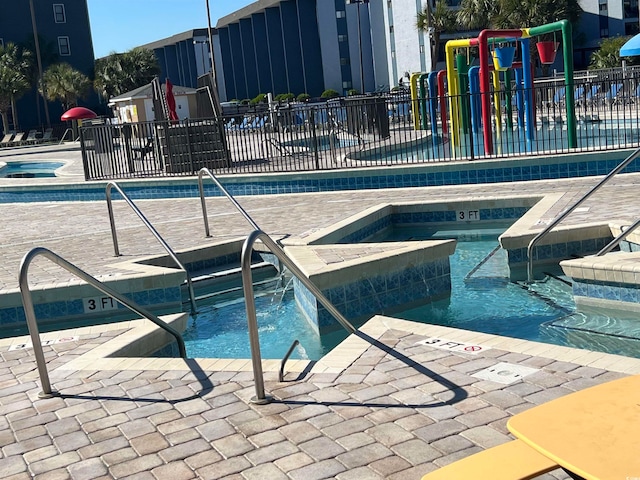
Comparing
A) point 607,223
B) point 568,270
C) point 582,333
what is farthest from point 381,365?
point 607,223

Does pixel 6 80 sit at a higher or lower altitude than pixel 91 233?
higher

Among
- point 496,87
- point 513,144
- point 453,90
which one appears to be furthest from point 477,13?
point 513,144

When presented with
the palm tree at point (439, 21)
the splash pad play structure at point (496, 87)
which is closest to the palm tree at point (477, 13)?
the palm tree at point (439, 21)

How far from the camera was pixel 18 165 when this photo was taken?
3269cm

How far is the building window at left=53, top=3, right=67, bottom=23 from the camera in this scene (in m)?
57.9

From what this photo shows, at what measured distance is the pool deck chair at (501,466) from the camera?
2.86 m

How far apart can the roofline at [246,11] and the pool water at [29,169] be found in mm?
37600

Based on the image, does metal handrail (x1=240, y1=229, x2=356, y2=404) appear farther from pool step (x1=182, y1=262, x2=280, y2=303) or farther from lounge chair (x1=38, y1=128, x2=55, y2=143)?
lounge chair (x1=38, y1=128, x2=55, y2=143)

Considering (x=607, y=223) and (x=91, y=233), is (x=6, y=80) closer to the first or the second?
(x=91, y=233)

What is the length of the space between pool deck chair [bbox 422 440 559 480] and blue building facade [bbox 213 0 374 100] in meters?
63.3

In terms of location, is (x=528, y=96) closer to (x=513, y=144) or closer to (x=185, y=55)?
(x=513, y=144)

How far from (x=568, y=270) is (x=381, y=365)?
3182 mm

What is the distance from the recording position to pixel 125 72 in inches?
2203

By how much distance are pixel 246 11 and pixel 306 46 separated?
7.19m
